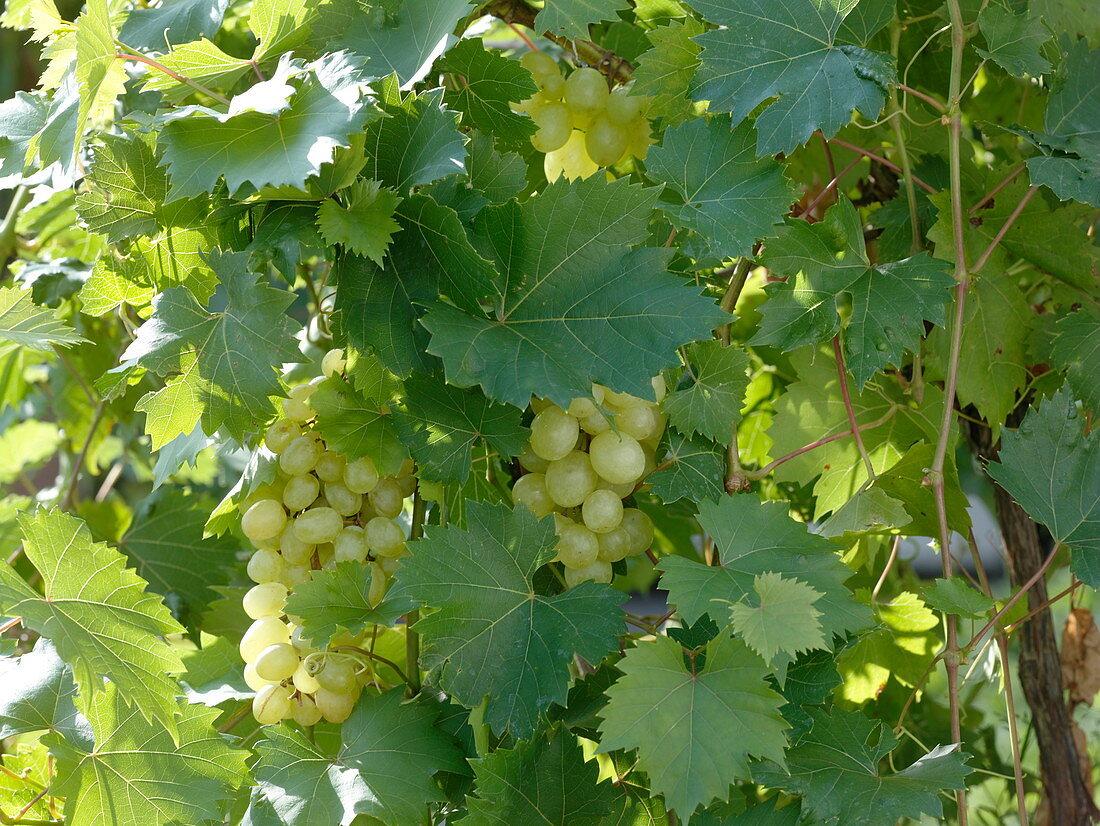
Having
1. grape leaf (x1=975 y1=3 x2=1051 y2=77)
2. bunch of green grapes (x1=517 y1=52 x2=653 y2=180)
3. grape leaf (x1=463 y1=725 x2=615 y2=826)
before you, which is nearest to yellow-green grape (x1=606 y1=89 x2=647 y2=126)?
bunch of green grapes (x1=517 y1=52 x2=653 y2=180)

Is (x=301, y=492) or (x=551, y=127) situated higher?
(x=551, y=127)

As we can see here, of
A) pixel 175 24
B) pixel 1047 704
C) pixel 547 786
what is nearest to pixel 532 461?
pixel 547 786

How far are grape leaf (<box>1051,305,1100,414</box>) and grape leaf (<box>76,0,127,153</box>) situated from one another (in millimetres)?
765

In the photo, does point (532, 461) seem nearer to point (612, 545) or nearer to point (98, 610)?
point (612, 545)

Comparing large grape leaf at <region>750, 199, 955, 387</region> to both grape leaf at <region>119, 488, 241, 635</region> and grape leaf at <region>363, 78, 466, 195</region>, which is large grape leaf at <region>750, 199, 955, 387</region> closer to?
grape leaf at <region>363, 78, 466, 195</region>

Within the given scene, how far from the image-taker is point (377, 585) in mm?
732

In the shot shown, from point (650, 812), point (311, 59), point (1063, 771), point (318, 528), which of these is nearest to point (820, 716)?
point (650, 812)

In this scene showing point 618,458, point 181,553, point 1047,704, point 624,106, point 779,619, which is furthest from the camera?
point 181,553

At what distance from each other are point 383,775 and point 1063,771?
0.73m

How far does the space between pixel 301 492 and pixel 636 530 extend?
263 millimetres

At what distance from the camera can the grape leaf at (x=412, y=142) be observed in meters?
0.63

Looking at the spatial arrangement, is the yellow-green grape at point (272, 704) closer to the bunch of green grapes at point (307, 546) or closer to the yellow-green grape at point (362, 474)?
the bunch of green grapes at point (307, 546)

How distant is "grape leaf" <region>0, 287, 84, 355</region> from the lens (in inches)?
27.7

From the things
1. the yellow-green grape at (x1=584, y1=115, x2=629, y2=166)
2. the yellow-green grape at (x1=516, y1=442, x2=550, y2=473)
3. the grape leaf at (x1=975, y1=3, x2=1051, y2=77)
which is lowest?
the yellow-green grape at (x1=516, y1=442, x2=550, y2=473)
